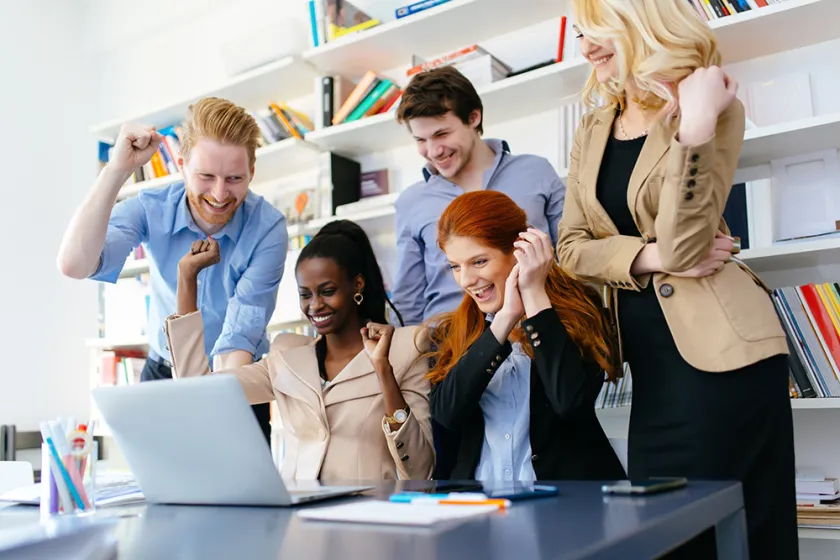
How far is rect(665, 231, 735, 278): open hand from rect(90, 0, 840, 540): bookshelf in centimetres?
99

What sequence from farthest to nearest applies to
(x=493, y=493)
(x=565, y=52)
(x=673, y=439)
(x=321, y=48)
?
1. (x=321, y=48)
2. (x=565, y=52)
3. (x=673, y=439)
4. (x=493, y=493)

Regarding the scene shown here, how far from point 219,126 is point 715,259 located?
120 centimetres

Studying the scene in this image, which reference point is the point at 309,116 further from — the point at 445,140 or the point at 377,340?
the point at 377,340

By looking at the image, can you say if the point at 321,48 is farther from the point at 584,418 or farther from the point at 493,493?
the point at 493,493

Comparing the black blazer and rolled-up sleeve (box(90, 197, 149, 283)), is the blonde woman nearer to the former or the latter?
the black blazer

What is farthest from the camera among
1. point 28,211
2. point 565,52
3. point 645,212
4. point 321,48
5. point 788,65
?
point 28,211

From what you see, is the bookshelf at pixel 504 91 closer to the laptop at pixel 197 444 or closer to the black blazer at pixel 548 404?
the black blazer at pixel 548 404

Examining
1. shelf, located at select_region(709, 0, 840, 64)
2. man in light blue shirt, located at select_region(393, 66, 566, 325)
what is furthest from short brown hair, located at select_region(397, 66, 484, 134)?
shelf, located at select_region(709, 0, 840, 64)

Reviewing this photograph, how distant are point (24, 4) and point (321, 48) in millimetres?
1966

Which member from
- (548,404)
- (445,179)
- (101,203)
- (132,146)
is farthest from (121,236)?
(548,404)

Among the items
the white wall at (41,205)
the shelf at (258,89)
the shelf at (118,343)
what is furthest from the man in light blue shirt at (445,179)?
the white wall at (41,205)

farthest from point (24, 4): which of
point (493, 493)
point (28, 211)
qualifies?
point (493, 493)

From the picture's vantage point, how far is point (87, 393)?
4.19m

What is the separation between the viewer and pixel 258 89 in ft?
11.7
